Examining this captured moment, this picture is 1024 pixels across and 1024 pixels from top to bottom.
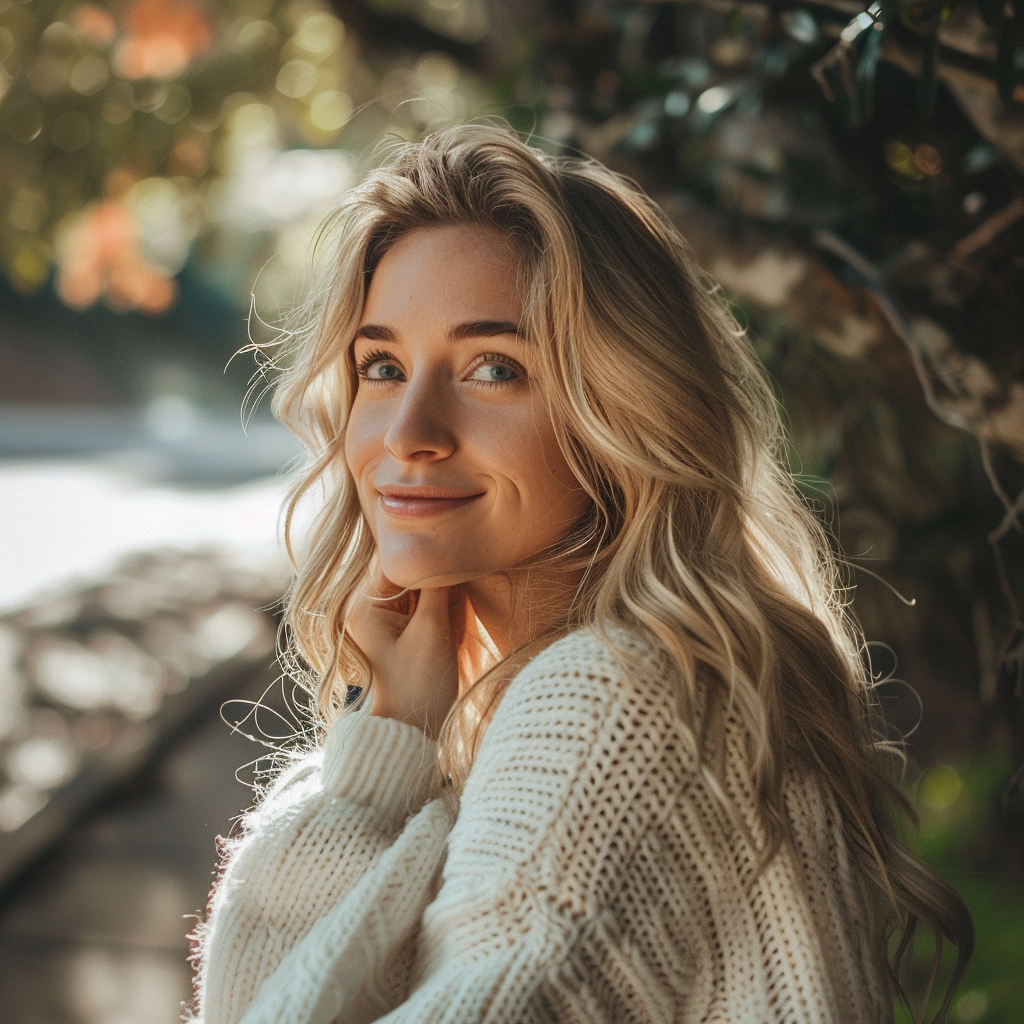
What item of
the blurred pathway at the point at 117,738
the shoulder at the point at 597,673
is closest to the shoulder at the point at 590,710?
the shoulder at the point at 597,673

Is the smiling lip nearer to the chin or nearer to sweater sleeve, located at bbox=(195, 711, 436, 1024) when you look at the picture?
the chin

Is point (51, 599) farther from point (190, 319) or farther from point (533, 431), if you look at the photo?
point (190, 319)

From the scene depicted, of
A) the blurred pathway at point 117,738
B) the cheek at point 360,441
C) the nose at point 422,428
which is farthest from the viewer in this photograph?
the blurred pathway at point 117,738

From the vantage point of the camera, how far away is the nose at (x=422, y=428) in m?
1.46

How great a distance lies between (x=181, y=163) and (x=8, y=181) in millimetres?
751

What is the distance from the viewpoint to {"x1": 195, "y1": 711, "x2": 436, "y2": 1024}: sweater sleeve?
147 cm

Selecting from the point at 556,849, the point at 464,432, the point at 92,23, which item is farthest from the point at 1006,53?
the point at 92,23

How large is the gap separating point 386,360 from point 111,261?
14.1ft

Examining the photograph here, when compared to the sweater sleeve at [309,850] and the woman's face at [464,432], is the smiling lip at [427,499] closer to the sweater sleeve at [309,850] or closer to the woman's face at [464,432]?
the woman's face at [464,432]

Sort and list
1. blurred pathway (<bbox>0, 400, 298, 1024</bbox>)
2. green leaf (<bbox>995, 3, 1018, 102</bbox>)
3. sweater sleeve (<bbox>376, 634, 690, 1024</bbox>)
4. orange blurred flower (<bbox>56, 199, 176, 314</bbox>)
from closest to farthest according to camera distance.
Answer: sweater sleeve (<bbox>376, 634, 690, 1024</bbox>) < green leaf (<bbox>995, 3, 1018, 102</bbox>) < blurred pathway (<bbox>0, 400, 298, 1024</bbox>) < orange blurred flower (<bbox>56, 199, 176, 314</bbox>)

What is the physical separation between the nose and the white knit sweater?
314 millimetres

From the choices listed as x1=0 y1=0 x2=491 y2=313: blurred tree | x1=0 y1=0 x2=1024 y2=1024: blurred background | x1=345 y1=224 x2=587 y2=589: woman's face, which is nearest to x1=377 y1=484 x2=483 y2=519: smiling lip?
x1=345 y1=224 x2=587 y2=589: woman's face

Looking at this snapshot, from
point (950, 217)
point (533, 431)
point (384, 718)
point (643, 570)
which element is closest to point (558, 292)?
point (533, 431)

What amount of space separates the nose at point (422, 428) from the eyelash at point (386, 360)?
0.21 feet
